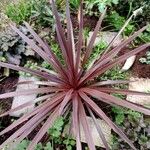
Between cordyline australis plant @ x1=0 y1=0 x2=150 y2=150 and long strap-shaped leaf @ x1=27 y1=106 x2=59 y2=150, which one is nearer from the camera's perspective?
long strap-shaped leaf @ x1=27 y1=106 x2=59 y2=150

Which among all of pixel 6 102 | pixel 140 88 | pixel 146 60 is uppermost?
pixel 146 60

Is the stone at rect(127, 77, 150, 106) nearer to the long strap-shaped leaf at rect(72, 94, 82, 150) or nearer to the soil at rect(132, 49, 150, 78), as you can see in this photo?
the soil at rect(132, 49, 150, 78)

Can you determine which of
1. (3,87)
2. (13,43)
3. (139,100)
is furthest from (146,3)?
(3,87)

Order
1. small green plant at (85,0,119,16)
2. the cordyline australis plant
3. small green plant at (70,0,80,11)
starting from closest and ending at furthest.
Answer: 1. the cordyline australis plant
2. small green plant at (85,0,119,16)
3. small green plant at (70,0,80,11)

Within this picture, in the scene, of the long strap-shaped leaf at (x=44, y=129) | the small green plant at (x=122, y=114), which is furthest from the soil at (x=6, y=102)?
the small green plant at (x=122, y=114)

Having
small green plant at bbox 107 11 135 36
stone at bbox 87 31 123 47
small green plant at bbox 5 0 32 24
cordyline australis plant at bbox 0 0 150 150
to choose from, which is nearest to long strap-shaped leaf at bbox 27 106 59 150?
cordyline australis plant at bbox 0 0 150 150

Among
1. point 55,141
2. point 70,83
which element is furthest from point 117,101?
point 55,141

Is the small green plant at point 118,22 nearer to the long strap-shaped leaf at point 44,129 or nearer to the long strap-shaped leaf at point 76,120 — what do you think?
the long strap-shaped leaf at point 76,120

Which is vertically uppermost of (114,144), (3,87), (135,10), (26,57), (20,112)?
(135,10)

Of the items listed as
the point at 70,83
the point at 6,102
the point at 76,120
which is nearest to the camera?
the point at 76,120

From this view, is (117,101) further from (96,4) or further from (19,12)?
(19,12)

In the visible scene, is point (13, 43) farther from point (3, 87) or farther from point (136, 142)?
point (136, 142)
